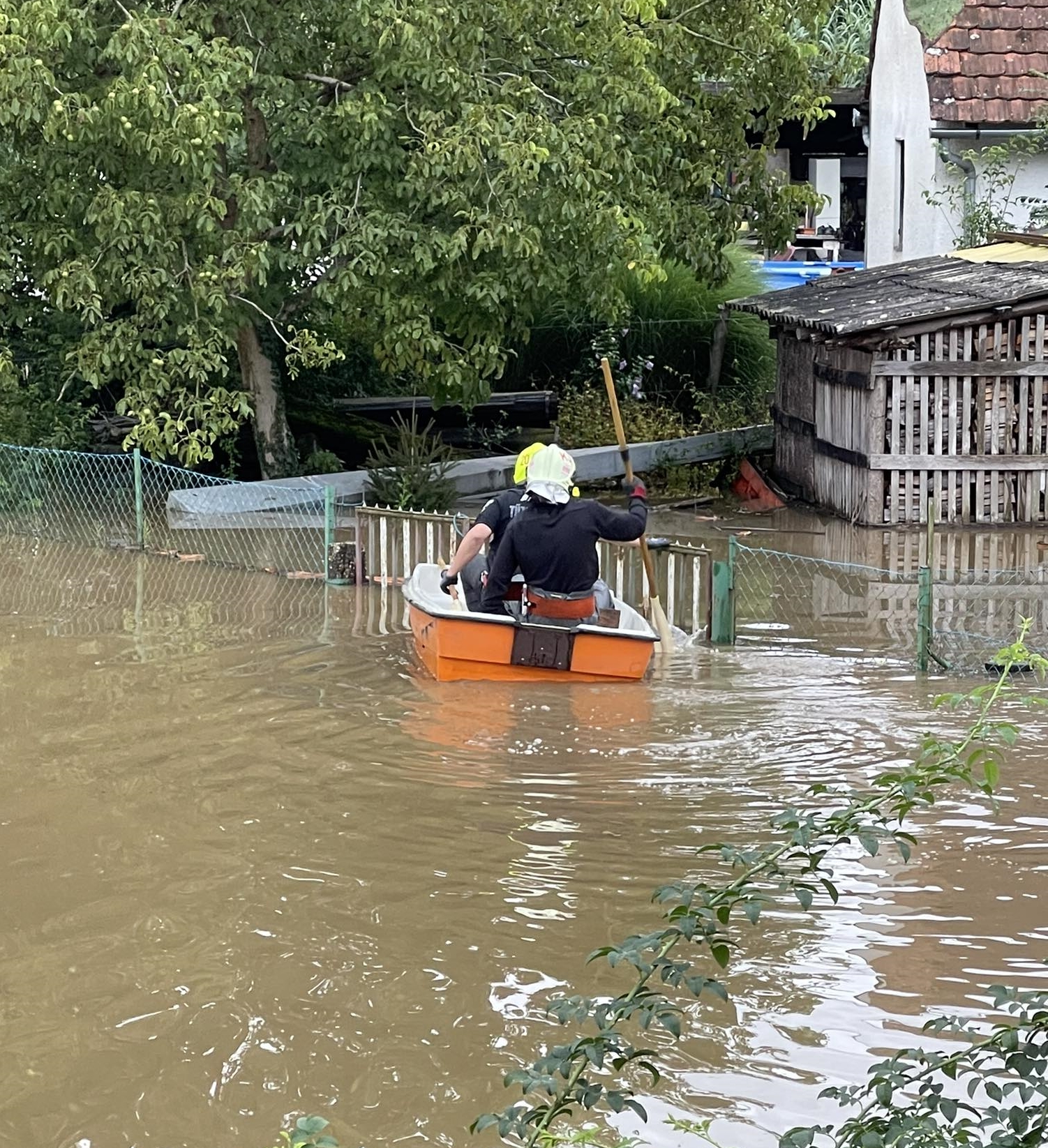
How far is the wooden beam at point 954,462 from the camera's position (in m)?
18.1

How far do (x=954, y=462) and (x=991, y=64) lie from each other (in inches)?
297

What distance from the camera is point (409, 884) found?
8242 millimetres

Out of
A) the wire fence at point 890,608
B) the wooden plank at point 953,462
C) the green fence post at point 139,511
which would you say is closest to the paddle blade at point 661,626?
the wire fence at point 890,608

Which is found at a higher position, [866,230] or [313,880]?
[866,230]

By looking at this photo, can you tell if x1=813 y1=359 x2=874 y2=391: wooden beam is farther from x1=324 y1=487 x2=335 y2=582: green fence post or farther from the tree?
x1=324 y1=487 x2=335 y2=582: green fence post

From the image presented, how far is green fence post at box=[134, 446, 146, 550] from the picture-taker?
16531 mm

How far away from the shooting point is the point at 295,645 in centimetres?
1355

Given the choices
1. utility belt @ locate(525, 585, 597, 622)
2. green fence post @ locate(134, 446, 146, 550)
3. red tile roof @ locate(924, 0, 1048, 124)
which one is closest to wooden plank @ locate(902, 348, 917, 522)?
red tile roof @ locate(924, 0, 1048, 124)

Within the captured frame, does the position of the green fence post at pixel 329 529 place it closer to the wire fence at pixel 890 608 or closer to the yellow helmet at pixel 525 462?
the yellow helmet at pixel 525 462

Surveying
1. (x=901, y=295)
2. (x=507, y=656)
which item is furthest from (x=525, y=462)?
(x=901, y=295)

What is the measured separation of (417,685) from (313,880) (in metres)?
4.10

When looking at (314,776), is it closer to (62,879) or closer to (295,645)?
(62,879)

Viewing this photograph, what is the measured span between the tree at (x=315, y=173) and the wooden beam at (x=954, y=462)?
3.16 meters

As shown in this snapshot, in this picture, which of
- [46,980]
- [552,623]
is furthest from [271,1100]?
[552,623]
